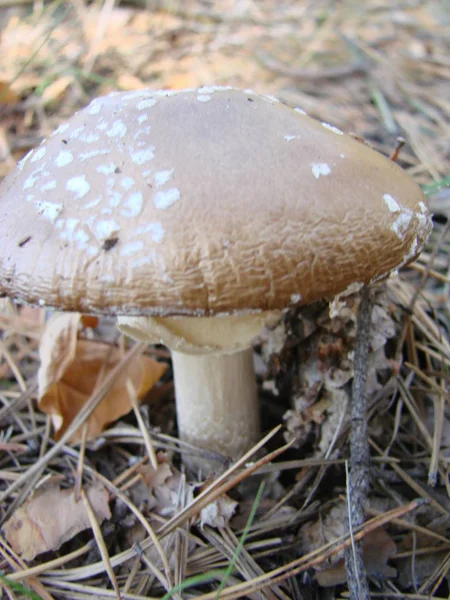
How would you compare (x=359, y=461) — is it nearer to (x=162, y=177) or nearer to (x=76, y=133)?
(x=162, y=177)

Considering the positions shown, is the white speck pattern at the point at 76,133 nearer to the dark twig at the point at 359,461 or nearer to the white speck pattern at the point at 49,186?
the white speck pattern at the point at 49,186

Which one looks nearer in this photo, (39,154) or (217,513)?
(39,154)

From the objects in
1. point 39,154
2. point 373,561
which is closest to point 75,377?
point 39,154

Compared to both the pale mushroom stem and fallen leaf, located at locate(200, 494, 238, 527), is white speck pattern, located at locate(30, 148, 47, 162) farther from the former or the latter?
fallen leaf, located at locate(200, 494, 238, 527)

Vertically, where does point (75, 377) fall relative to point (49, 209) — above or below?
below

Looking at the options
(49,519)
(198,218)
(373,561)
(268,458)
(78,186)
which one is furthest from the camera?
A: (49,519)

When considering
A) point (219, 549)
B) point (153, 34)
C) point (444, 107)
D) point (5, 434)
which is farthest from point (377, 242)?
point (153, 34)

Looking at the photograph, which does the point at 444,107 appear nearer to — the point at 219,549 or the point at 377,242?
the point at 377,242
